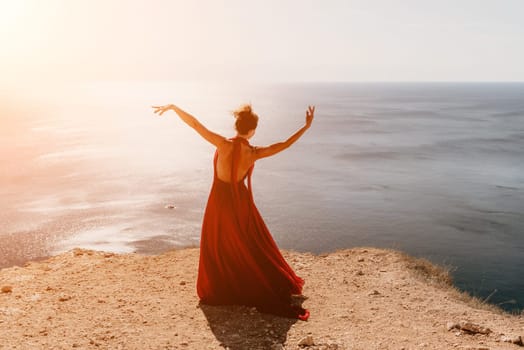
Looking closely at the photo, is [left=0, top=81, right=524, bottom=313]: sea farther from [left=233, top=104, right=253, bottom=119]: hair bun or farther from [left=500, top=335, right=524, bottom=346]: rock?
[left=233, top=104, right=253, bottom=119]: hair bun

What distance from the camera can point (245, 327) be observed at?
22.6ft

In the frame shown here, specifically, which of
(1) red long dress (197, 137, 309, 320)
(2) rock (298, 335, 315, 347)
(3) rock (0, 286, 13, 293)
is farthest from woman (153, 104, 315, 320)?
(3) rock (0, 286, 13, 293)

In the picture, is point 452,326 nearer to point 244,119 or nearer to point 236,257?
point 236,257

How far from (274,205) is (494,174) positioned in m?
20.3

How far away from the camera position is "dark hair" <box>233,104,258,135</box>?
7.31 m

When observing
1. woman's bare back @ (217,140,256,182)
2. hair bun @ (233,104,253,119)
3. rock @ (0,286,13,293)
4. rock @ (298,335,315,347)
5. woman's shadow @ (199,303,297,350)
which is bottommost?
rock @ (0,286,13,293)

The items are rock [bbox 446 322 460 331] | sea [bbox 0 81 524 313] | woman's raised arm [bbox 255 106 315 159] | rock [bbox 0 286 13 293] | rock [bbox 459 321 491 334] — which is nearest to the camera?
woman's raised arm [bbox 255 106 315 159]

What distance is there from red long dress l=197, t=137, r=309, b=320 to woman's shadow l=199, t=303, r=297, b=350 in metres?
0.15

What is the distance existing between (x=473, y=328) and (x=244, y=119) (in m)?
4.80

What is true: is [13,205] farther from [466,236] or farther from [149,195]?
[466,236]

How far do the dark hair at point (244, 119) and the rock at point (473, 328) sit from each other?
452 cm

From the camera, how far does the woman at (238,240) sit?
24.3 feet

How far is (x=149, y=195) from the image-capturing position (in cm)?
2917

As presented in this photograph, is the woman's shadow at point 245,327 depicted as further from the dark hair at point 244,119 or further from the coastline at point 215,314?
the dark hair at point 244,119
